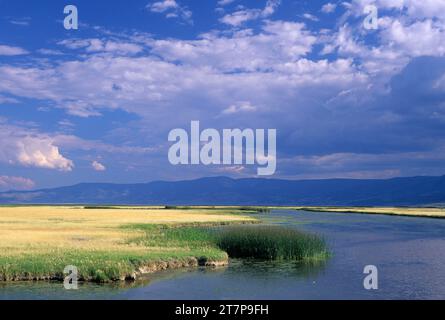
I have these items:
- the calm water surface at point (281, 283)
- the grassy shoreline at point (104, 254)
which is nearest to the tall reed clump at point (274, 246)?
the grassy shoreline at point (104, 254)

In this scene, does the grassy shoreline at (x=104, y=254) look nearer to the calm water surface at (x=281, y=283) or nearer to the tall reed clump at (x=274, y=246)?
the tall reed clump at (x=274, y=246)

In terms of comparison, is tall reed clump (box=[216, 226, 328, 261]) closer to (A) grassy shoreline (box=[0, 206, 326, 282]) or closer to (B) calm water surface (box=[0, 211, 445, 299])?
(A) grassy shoreline (box=[0, 206, 326, 282])

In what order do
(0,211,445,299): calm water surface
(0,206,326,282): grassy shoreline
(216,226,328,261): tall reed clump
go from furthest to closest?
(216,226,328,261): tall reed clump → (0,206,326,282): grassy shoreline → (0,211,445,299): calm water surface

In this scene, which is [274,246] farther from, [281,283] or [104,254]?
[104,254]

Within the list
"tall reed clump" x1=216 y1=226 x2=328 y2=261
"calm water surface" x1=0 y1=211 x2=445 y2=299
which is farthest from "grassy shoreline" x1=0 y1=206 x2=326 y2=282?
"calm water surface" x1=0 y1=211 x2=445 y2=299

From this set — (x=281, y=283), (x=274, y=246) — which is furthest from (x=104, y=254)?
(x=274, y=246)

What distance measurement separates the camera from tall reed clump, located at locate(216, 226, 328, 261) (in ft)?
146

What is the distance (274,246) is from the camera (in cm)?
4488

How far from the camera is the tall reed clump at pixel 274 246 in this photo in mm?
44375

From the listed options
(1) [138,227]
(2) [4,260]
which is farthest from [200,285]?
(1) [138,227]
